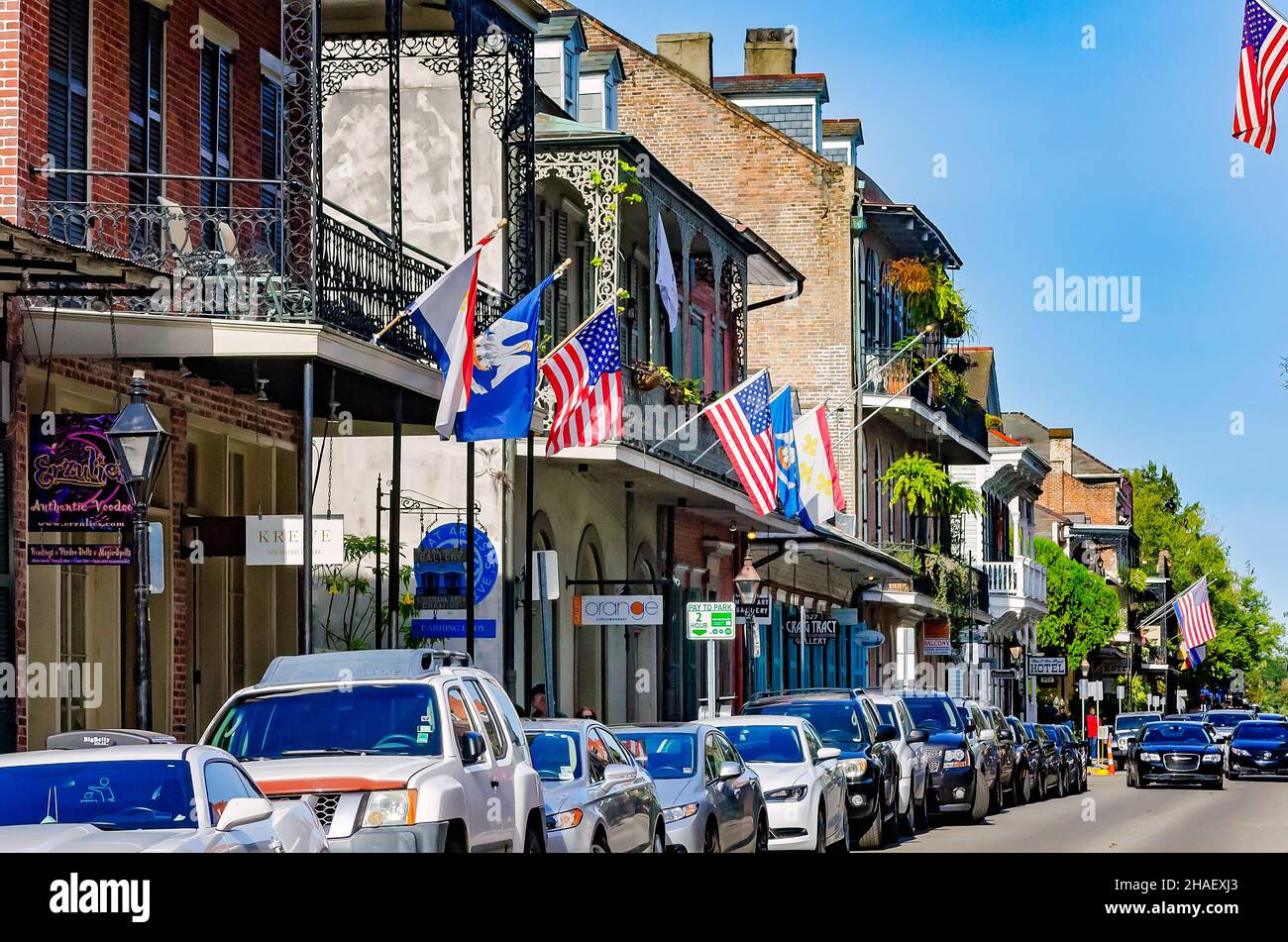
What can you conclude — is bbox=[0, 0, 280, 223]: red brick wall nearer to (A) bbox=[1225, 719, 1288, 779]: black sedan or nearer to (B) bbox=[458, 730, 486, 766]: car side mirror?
(B) bbox=[458, 730, 486, 766]: car side mirror

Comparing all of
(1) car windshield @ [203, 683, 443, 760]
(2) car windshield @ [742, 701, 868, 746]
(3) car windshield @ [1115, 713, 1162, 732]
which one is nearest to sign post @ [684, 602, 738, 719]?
(2) car windshield @ [742, 701, 868, 746]

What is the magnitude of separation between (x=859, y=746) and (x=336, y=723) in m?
12.2

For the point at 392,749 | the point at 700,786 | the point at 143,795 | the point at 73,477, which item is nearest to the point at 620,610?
the point at 700,786

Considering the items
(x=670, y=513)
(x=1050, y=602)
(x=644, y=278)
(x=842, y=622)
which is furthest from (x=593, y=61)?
(x=1050, y=602)

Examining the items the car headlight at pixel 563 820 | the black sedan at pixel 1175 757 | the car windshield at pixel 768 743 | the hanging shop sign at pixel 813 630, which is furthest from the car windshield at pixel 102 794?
the black sedan at pixel 1175 757

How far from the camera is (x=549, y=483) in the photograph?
2909 cm

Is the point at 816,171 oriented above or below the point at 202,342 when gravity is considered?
above

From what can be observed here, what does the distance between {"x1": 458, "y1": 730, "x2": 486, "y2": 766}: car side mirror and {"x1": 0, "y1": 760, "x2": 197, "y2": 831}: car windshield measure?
9.22 ft

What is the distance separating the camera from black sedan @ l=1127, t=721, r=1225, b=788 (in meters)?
43.5

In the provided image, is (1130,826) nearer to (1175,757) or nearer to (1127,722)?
(1175,757)

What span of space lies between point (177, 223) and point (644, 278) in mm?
16681

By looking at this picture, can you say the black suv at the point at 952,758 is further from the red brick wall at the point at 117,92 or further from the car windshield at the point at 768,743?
the red brick wall at the point at 117,92
